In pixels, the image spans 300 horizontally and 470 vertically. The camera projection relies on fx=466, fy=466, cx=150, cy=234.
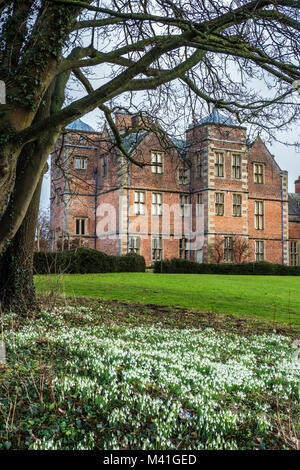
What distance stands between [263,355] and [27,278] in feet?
17.4

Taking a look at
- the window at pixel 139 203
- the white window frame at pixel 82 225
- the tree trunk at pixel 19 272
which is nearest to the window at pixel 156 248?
the window at pixel 139 203

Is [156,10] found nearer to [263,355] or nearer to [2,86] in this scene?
[2,86]

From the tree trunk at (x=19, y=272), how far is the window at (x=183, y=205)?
29.3 metres

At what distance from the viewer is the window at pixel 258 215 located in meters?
41.2

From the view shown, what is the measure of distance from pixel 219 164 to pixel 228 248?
7.03 meters

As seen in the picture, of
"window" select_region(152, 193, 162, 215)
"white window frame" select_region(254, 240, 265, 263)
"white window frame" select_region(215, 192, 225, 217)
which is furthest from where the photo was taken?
"white window frame" select_region(254, 240, 265, 263)

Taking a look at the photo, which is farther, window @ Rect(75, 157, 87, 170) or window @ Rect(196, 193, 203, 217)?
window @ Rect(75, 157, 87, 170)

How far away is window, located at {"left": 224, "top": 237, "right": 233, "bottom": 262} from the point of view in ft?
125

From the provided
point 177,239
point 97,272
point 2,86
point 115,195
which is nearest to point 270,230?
point 177,239

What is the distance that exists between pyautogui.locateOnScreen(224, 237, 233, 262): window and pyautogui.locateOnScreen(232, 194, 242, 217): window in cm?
228

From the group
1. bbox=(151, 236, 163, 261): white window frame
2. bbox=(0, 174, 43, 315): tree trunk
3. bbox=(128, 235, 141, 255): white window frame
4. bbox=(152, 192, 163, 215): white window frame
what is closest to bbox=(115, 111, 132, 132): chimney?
bbox=(0, 174, 43, 315): tree trunk

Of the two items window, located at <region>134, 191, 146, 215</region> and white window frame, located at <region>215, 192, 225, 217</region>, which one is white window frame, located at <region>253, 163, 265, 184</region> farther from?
window, located at <region>134, 191, 146, 215</region>

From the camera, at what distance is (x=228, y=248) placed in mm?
38219
